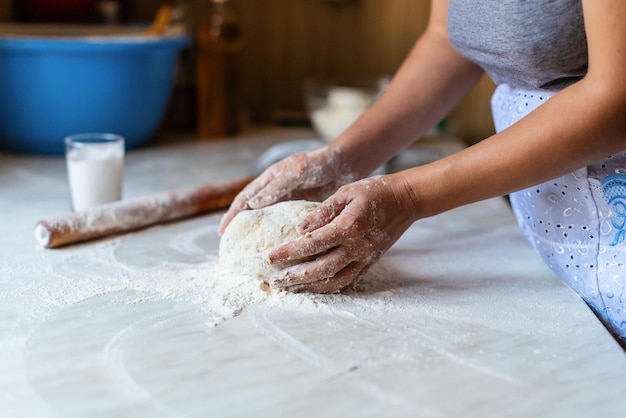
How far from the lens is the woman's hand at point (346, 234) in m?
0.99

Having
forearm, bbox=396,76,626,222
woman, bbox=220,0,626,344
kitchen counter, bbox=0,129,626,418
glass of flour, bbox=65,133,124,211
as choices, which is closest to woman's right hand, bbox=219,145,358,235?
woman, bbox=220,0,626,344

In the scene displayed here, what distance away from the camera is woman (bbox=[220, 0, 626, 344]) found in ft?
2.90

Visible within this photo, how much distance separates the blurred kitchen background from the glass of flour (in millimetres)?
898

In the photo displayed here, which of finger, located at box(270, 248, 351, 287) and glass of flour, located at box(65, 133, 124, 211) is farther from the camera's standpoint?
glass of flour, located at box(65, 133, 124, 211)

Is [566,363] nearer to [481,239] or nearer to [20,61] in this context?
[481,239]

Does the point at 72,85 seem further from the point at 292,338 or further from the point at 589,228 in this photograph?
the point at 589,228

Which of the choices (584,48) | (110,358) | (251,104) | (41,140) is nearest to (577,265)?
(584,48)

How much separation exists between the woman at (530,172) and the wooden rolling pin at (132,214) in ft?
0.78

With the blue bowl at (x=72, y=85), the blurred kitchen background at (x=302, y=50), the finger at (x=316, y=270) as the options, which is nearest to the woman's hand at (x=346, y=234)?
the finger at (x=316, y=270)

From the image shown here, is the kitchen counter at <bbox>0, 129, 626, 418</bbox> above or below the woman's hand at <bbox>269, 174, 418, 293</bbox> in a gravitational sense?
below

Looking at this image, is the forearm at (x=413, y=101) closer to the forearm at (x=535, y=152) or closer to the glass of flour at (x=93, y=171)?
the forearm at (x=535, y=152)

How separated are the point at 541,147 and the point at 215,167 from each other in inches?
43.8

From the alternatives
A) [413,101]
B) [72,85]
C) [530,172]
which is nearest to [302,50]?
[72,85]

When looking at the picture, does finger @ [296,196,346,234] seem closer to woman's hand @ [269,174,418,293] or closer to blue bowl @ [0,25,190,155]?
woman's hand @ [269,174,418,293]
